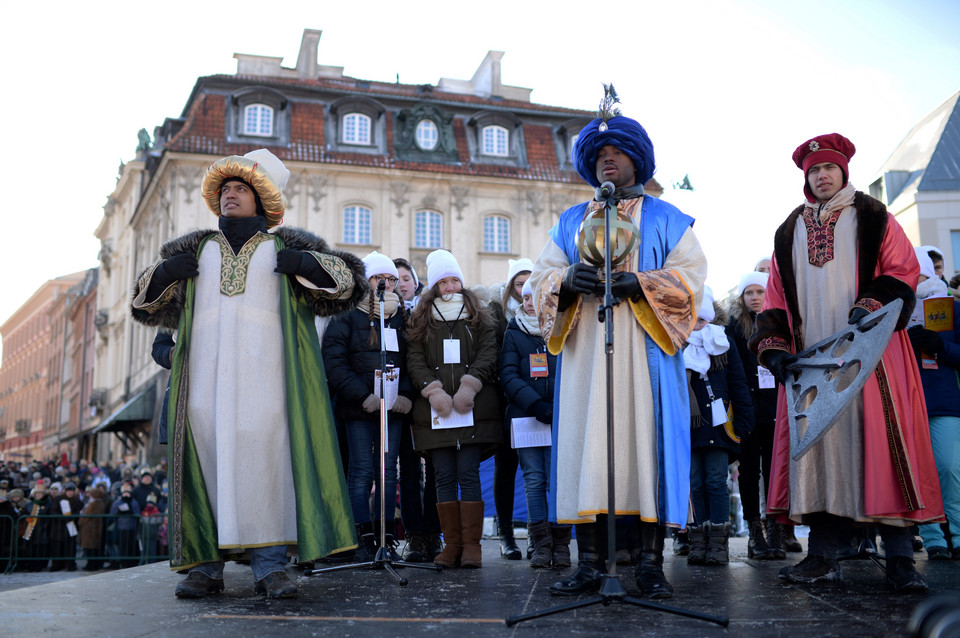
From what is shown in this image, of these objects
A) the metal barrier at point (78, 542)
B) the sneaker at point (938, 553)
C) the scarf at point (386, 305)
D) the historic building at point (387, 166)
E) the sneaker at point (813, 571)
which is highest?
the historic building at point (387, 166)

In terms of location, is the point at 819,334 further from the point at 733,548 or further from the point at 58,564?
the point at 58,564

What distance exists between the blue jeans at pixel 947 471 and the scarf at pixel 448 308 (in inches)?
136

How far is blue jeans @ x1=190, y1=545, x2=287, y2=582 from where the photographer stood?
466 cm

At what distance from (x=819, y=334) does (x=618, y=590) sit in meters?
2.10

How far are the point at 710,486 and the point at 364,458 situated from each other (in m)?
2.54

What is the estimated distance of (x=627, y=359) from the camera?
4543 mm

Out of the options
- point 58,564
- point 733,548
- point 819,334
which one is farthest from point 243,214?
point 58,564

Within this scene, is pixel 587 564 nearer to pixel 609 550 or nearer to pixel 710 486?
pixel 609 550

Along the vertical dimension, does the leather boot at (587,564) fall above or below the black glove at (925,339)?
below

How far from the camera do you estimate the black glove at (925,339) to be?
584 centimetres

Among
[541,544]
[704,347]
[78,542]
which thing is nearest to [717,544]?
[541,544]

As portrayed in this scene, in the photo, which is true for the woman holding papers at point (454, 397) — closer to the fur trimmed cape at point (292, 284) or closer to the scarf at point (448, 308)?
the scarf at point (448, 308)

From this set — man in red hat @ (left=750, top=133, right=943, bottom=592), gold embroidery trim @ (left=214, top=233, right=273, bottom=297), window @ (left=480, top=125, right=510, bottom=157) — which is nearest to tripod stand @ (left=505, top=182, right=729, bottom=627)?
man in red hat @ (left=750, top=133, right=943, bottom=592)

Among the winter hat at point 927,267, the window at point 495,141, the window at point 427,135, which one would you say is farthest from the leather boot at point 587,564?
the window at point 495,141
